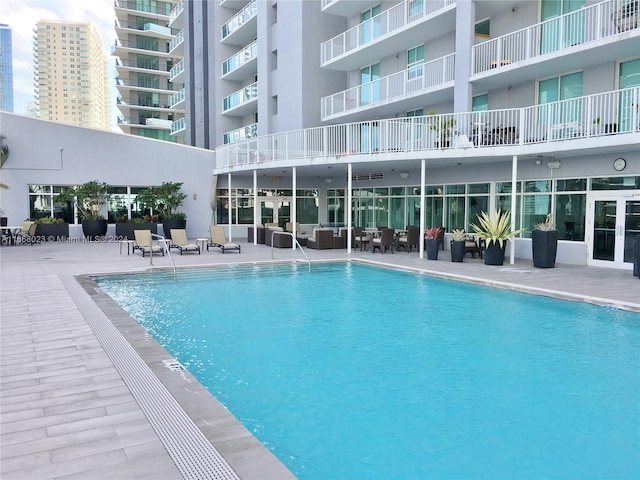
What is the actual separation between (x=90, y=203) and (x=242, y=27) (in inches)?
566

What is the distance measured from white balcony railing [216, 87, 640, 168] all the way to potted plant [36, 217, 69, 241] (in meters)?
8.76

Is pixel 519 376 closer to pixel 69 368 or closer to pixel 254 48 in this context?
pixel 69 368

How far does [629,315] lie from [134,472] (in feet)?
26.1

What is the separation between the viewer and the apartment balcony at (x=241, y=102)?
90.9 ft

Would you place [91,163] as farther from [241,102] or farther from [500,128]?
[500,128]

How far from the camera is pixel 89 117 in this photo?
339ft

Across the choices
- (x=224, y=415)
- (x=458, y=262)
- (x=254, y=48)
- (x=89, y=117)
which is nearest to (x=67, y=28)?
(x=89, y=117)

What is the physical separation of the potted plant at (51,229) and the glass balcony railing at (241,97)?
39.7 ft

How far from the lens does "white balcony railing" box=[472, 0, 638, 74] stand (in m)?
12.5

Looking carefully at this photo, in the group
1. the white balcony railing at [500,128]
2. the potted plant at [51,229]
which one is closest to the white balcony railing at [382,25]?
the white balcony railing at [500,128]

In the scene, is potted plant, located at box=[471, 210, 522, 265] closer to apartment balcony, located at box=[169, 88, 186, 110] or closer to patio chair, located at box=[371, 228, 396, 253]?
patio chair, located at box=[371, 228, 396, 253]

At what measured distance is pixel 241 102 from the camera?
94.2 ft

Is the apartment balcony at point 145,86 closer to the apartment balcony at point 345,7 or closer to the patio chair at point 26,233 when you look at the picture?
the apartment balcony at point 345,7

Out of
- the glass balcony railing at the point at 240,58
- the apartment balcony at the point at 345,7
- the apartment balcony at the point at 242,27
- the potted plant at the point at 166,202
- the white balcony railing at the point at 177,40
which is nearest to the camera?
the apartment balcony at the point at 345,7
